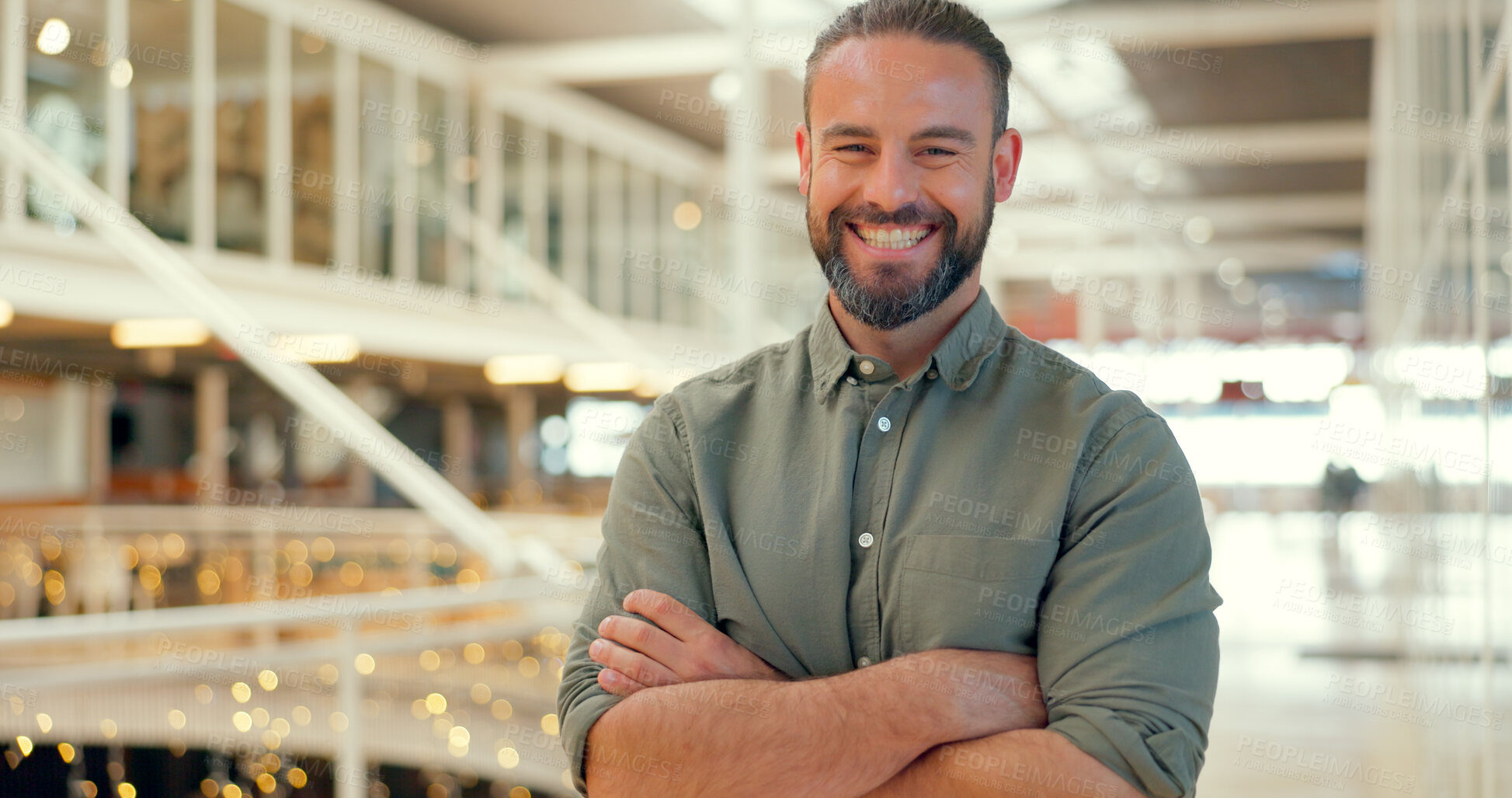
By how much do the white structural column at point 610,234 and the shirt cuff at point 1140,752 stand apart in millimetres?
17894

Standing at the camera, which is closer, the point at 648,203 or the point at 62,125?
the point at 62,125

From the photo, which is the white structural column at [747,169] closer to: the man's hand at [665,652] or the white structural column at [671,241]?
the man's hand at [665,652]

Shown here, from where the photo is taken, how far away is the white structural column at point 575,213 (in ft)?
60.8

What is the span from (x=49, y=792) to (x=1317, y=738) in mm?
6200

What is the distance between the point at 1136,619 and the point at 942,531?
0.87 ft

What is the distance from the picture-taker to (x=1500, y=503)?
2896 mm

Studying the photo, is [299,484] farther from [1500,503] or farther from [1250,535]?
[1500,503]

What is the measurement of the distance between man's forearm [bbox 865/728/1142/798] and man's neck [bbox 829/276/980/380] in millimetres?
517

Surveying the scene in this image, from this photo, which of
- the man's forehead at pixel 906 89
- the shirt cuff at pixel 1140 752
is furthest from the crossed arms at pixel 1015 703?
the man's forehead at pixel 906 89

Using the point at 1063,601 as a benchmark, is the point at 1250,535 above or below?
below

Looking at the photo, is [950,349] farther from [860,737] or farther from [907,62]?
[860,737]

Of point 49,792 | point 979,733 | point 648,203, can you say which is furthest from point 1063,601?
point 648,203

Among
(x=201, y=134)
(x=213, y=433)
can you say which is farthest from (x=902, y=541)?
(x=213, y=433)

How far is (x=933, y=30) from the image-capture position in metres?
1.79
